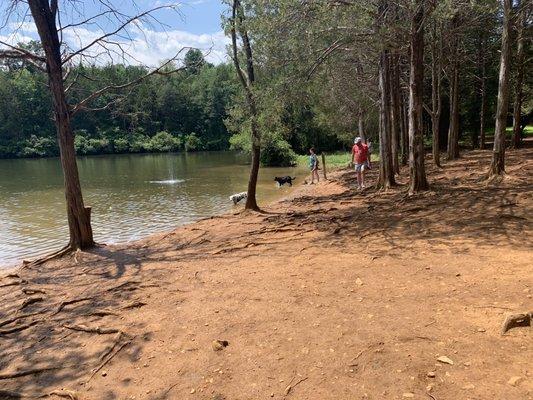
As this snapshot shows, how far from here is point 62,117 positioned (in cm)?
891

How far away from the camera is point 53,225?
16.1 metres

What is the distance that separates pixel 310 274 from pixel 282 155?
3293 cm

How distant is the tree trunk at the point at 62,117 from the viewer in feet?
28.3

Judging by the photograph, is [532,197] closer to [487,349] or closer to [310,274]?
[310,274]

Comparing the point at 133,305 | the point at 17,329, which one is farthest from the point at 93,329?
the point at 17,329

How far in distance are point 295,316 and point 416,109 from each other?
7.67 meters

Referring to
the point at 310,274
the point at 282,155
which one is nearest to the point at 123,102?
the point at 310,274

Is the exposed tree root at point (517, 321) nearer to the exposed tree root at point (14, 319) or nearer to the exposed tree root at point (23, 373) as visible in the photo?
the exposed tree root at point (23, 373)

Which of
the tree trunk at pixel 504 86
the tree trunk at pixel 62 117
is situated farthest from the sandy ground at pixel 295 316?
the tree trunk at pixel 504 86

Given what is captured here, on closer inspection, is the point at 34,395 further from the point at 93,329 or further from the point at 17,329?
the point at 17,329

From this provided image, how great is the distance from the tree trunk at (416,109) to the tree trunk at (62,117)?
25.6ft

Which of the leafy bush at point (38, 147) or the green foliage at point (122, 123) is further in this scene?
the green foliage at point (122, 123)

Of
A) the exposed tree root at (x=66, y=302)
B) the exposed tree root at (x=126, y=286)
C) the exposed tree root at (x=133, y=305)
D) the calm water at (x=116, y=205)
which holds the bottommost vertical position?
the calm water at (x=116, y=205)

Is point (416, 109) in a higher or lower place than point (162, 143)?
higher
